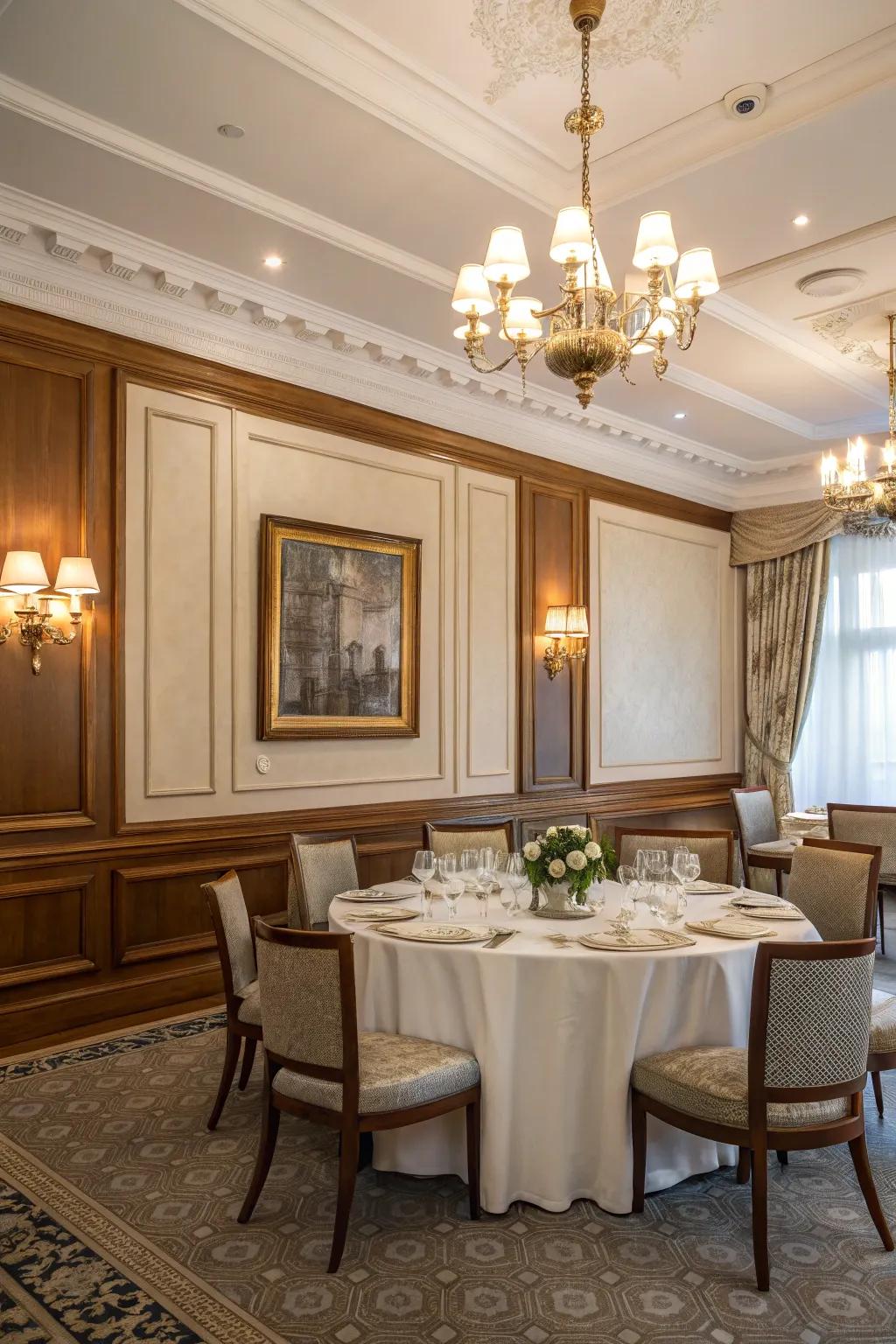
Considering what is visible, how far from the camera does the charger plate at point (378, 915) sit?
3.21 meters

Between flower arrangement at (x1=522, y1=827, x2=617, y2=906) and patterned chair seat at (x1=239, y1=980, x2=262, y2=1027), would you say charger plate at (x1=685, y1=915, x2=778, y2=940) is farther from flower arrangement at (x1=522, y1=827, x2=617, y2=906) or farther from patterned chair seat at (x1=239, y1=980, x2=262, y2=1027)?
patterned chair seat at (x1=239, y1=980, x2=262, y2=1027)

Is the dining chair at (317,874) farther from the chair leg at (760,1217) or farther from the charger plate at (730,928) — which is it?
the chair leg at (760,1217)

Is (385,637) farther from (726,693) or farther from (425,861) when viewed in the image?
(726,693)

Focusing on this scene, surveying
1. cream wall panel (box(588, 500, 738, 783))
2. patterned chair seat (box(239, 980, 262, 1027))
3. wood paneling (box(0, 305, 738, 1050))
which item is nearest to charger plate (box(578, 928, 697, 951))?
patterned chair seat (box(239, 980, 262, 1027))

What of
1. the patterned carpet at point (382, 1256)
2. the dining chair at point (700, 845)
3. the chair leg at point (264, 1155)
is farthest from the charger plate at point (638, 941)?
the dining chair at point (700, 845)

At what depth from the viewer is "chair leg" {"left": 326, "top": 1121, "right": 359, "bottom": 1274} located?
2436mm

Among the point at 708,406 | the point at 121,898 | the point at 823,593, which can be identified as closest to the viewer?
the point at 121,898

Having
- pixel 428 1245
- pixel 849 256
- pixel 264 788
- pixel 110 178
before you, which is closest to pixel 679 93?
pixel 849 256

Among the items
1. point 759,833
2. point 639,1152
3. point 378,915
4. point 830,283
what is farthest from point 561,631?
point 639,1152

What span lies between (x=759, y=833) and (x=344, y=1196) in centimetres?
492

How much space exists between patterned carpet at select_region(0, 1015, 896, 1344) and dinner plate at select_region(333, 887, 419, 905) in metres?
0.80

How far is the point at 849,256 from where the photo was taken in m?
4.66

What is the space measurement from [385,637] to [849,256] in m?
3.01

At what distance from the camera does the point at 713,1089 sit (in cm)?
253
